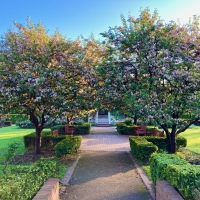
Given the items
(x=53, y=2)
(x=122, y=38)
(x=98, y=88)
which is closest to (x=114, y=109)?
(x=98, y=88)

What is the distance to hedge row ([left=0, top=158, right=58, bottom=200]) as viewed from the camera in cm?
298

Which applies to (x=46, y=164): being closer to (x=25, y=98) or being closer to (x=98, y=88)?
(x=25, y=98)

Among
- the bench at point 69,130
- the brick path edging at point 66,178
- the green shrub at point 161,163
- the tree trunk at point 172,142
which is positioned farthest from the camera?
the bench at point 69,130

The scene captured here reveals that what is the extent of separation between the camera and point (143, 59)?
7508mm

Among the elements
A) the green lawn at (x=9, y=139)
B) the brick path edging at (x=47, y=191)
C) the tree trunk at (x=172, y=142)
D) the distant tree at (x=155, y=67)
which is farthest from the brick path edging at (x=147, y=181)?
the green lawn at (x=9, y=139)

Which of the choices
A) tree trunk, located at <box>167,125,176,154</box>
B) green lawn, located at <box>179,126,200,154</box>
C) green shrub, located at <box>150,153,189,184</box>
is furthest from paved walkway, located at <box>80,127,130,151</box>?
green shrub, located at <box>150,153,189,184</box>

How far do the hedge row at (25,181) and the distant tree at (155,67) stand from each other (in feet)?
10.9

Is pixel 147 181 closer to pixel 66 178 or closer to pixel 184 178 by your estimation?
pixel 66 178

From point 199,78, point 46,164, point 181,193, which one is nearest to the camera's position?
point 181,193

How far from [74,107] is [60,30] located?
349 cm

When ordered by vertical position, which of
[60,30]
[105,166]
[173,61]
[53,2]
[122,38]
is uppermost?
[53,2]

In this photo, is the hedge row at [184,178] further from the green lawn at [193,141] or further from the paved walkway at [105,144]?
the paved walkway at [105,144]

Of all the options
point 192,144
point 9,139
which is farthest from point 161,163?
point 9,139

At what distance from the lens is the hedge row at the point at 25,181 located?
9.77 feet
